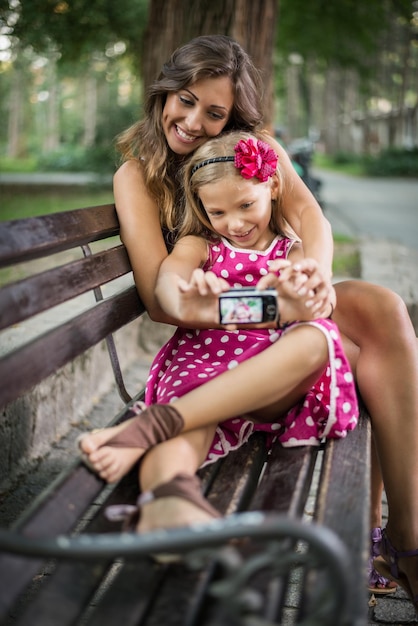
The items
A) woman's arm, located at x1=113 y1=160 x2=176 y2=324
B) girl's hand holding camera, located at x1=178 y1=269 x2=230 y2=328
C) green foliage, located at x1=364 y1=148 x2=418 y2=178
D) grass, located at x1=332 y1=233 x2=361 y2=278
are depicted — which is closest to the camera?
girl's hand holding camera, located at x1=178 y1=269 x2=230 y2=328

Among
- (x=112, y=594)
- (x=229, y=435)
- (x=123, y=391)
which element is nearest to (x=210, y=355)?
(x=229, y=435)

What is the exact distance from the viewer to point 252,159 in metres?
2.63

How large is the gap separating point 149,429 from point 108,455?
4.7 inches

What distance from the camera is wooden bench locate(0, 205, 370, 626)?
135 cm

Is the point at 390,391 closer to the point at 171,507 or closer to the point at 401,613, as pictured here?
the point at 401,613

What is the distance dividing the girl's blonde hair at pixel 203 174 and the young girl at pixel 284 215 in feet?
0.36

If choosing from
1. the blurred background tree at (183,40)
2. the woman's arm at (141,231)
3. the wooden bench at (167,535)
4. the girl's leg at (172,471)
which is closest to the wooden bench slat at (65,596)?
the wooden bench at (167,535)

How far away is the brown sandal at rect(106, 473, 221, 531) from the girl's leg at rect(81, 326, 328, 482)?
0.15 m

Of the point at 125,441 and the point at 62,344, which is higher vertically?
the point at 62,344

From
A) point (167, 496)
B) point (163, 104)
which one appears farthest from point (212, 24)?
point (167, 496)

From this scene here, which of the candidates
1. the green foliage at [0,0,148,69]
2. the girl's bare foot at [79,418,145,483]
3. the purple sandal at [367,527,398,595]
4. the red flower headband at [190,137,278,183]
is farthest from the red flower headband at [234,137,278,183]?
the green foliage at [0,0,148,69]

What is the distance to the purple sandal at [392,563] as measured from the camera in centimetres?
253

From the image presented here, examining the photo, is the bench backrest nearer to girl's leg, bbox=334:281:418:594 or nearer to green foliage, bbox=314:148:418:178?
girl's leg, bbox=334:281:418:594

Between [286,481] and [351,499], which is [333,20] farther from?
[351,499]
